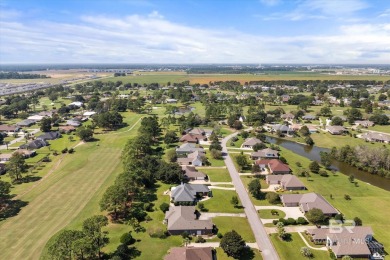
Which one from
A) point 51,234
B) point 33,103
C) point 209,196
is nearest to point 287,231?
point 209,196

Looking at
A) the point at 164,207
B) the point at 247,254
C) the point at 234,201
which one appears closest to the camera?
the point at 247,254

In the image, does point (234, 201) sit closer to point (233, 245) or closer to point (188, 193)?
point (188, 193)

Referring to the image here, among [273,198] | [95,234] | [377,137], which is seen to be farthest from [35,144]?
[377,137]

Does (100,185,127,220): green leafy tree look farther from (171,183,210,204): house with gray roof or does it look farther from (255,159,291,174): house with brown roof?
(255,159,291,174): house with brown roof

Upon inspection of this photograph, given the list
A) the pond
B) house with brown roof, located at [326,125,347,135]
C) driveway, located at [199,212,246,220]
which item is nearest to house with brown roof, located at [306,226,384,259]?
driveway, located at [199,212,246,220]

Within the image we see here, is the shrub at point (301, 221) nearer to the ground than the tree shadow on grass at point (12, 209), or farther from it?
farther from it

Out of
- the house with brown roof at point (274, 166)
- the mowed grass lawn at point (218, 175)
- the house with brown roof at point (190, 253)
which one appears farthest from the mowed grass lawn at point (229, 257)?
the house with brown roof at point (274, 166)

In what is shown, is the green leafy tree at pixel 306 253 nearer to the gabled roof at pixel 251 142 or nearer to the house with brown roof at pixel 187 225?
the house with brown roof at pixel 187 225
